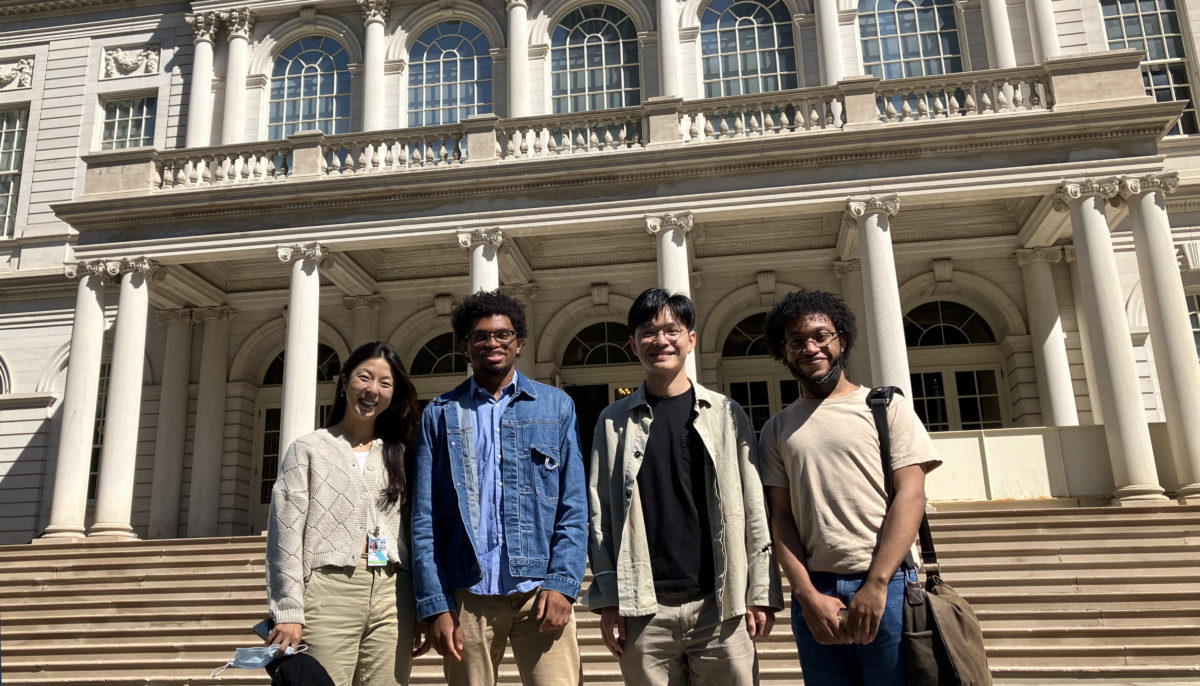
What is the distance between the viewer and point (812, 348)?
3.81 metres

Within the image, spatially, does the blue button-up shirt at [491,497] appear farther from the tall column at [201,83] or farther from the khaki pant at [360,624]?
the tall column at [201,83]

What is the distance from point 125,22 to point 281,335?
8.66 meters

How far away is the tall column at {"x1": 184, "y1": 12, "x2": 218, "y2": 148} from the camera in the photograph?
1947cm

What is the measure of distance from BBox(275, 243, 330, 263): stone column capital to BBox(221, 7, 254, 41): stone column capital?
730 cm

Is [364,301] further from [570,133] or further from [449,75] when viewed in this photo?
[570,133]

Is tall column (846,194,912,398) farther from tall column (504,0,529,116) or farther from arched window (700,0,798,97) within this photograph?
tall column (504,0,529,116)

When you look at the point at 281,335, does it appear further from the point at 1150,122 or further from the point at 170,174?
the point at 1150,122

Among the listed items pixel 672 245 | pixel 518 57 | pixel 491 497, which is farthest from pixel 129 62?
pixel 491 497

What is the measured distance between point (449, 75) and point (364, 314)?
18.2 ft

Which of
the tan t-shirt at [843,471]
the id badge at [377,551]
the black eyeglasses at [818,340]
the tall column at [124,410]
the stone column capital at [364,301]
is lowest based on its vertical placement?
the id badge at [377,551]

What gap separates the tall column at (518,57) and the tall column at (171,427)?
26.5 feet

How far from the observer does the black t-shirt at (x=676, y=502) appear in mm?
3637

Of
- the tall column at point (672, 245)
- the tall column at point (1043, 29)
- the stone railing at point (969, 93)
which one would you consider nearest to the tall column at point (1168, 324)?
the stone railing at point (969, 93)

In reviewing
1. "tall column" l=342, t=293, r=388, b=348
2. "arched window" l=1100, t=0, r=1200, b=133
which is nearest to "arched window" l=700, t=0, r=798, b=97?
"arched window" l=1100, t=0, r=1200, b=133
